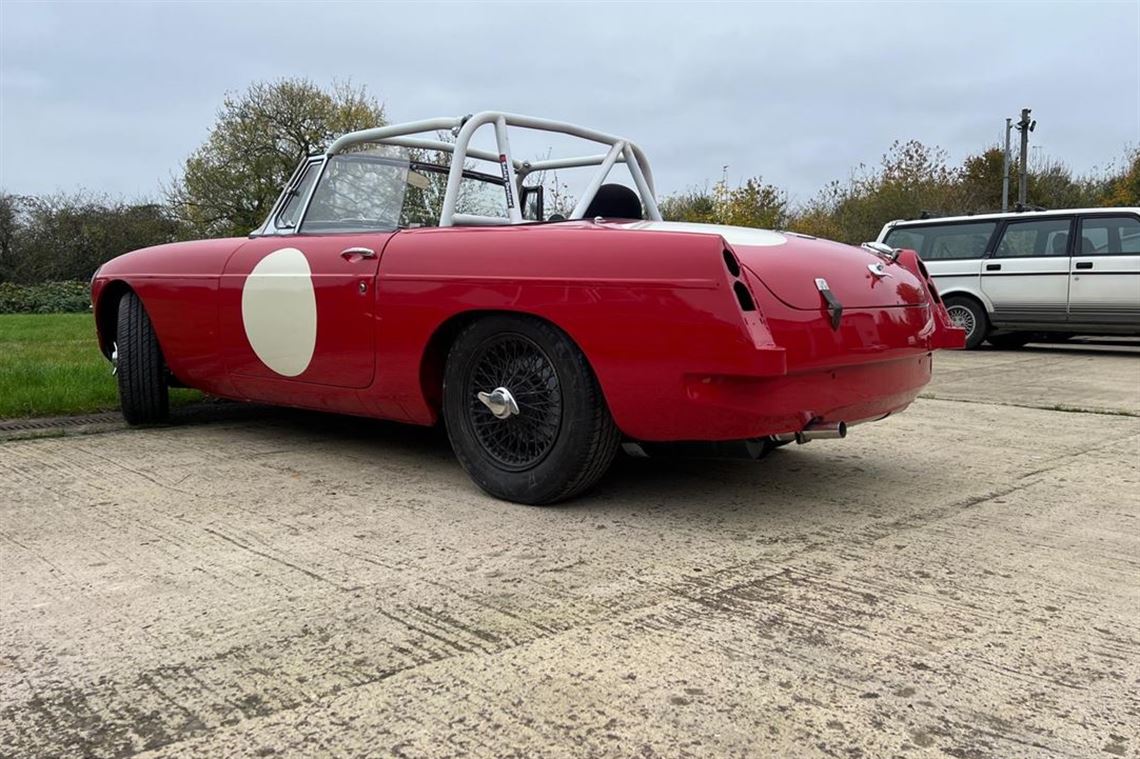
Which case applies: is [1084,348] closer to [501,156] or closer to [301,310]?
[501,156]

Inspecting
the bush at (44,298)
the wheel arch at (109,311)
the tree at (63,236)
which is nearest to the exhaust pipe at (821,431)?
the wheel arch at (109,311)

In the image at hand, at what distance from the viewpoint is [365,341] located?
11.4 feet

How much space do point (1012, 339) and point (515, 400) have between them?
10666mm

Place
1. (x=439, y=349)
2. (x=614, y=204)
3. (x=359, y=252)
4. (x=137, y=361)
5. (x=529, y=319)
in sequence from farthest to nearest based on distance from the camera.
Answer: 1. (x=137, y=361)
2. (x=614, y=204)
3. (x=359, y=252)
4. (x=439, y=349)
5. (x=529, y=319)

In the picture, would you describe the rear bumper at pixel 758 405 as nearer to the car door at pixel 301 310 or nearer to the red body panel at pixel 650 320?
the red body panel at pixel 650 320

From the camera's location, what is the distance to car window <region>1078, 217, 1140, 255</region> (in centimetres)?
991

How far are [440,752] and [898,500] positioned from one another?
2.30 m

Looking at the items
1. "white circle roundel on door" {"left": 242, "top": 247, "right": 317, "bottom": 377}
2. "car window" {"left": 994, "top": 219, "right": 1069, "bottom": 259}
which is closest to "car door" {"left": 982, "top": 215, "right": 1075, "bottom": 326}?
"car window" {"left": 994, "top": 219, "right": 1069, "bottom": 259}

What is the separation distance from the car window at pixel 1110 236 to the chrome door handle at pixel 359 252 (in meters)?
9.61

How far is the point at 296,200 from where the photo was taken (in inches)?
169

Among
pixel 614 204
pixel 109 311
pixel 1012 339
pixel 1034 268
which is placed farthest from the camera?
pixel 1012 339

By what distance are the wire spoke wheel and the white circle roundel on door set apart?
0.91 m

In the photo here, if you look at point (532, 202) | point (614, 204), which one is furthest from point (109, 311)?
point (614, 204)

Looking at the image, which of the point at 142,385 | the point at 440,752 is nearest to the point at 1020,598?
the point at 440,752
